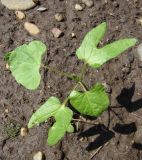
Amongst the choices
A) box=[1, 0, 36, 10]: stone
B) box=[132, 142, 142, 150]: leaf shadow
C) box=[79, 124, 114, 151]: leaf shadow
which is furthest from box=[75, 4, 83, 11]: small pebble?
box=[132, 142, 142, 150]: leaf shadow

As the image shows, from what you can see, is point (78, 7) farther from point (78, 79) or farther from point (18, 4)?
point (78, 79)

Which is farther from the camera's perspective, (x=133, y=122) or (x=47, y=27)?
(x=47, y=27)

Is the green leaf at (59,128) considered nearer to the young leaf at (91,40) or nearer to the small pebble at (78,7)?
the young leaf at (91,40)

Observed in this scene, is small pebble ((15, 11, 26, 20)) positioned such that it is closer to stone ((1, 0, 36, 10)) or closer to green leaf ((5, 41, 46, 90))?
stone ((1, 0, 36, 10))

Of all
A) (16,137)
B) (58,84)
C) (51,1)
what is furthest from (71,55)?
(16,137)

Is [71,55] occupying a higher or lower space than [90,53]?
lower

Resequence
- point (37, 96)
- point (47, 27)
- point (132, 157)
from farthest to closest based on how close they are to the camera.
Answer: point (47, 27) → point (37, 96) → point (132, 157)

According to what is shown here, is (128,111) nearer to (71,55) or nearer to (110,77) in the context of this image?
(110,77)

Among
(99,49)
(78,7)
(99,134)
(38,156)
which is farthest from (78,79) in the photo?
(78,7)

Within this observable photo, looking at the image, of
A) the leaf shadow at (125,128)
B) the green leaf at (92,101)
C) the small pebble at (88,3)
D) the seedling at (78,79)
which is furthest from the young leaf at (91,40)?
the small pebble at (88,3)
